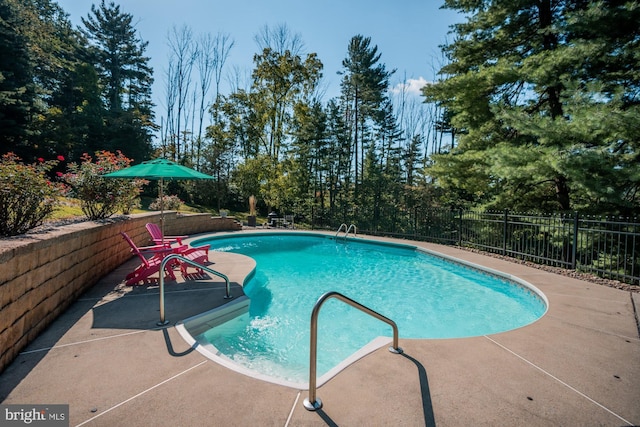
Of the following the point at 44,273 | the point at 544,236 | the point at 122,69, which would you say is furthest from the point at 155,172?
the point at 122,69

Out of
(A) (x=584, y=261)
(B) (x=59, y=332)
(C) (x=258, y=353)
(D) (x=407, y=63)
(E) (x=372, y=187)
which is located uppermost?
(D) (x=407, y=63)

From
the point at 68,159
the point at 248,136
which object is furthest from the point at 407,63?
the point at 68,159

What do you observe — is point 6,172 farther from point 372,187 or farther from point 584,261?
point 372,187

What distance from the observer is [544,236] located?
7.56 metres

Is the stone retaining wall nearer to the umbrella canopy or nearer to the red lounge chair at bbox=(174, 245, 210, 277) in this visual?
the umbrella canopy

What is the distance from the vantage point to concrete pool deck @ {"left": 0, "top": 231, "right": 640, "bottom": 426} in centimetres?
212

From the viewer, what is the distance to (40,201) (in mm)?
4301

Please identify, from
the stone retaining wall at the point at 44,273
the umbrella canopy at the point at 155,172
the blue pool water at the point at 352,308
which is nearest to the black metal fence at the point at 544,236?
the blue pool water at the point at 352,308

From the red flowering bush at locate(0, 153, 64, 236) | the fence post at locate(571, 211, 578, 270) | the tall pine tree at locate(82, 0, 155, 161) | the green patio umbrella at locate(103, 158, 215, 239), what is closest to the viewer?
the red flowering bush at locate(0, 153, 64, 236)

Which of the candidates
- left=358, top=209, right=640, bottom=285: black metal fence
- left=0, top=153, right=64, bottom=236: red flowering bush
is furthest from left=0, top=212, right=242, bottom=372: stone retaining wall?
left=358, top=209, right=640, bottom=285: black metal fence

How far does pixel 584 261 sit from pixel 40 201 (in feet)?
35.0

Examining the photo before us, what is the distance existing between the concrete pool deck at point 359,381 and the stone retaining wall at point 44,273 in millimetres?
185

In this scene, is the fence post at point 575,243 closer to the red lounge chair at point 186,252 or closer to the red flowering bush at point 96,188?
the red lounge chair at point 186,252

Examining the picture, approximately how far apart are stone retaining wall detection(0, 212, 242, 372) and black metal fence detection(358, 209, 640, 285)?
8846 mm
